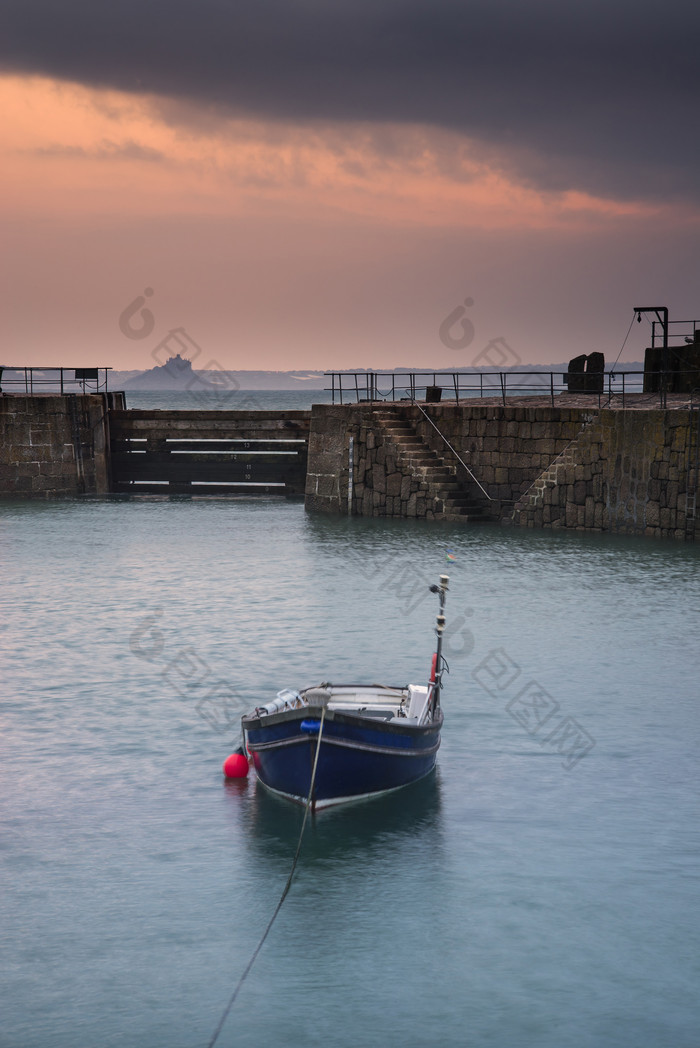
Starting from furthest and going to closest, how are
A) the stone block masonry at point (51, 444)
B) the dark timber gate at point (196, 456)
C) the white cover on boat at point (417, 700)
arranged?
the dark timber gate at point (196, 456) < the stone block masonry at point (51, 444) < the white cover on boat at point (417, 700)

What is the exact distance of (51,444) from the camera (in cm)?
4050

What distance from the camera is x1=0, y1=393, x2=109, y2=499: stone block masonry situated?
39844 mm

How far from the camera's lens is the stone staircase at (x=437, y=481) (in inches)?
1335

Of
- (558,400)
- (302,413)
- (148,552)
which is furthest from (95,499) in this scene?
(558,400)

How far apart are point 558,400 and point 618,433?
6.28 meters

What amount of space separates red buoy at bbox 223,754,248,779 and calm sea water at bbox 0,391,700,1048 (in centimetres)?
31

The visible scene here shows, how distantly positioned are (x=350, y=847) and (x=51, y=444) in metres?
31.2

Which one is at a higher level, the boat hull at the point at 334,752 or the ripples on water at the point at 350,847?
the boat hull at the point at 334,752

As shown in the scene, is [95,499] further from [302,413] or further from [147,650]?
[147,650]

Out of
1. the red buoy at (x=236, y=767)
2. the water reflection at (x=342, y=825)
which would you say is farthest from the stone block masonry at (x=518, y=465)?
the red buoy at (x=236, y=767)

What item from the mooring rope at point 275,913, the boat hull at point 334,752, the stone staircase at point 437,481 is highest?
the stone staircase at point 437,481

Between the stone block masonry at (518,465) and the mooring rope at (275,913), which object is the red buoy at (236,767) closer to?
the mooring rope at (275,913)

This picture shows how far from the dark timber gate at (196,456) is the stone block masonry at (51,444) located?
1.08 metres

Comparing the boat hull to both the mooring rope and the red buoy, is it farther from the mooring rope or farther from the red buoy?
the red buoy
